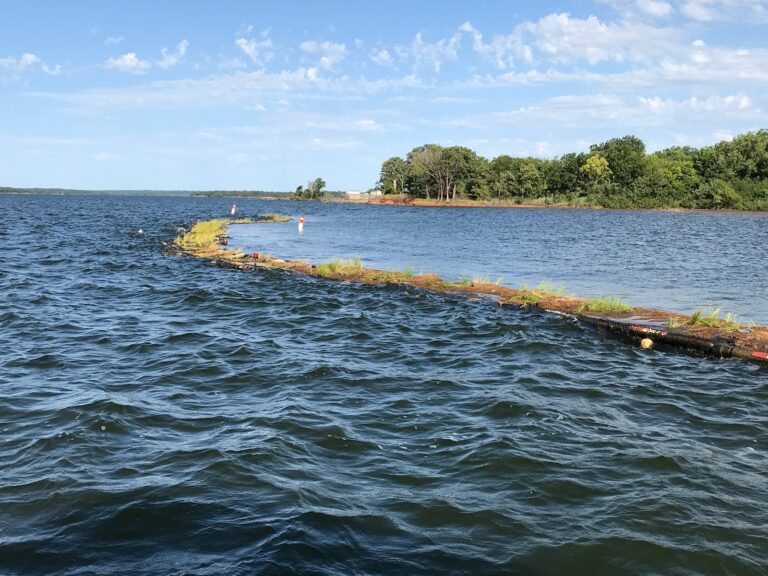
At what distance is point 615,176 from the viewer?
135250 millimetres

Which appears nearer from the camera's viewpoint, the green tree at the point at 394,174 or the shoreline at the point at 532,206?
the shoreline at the point at 532,206

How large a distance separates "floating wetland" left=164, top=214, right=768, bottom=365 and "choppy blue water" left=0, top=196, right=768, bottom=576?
810 mm

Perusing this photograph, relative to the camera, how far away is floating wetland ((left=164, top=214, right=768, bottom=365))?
15.1m

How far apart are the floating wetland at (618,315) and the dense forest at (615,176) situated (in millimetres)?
111853

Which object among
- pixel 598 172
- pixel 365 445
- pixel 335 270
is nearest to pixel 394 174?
pixel 598 172

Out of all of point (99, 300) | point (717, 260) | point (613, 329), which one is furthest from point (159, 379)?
point (717, 260)

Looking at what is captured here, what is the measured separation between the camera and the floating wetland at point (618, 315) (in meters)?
15.1

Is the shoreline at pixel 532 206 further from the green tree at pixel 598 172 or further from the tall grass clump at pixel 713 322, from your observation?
the tall grass clump at pixel 713 322

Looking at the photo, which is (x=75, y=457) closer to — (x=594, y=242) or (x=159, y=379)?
(x=159, y=379)

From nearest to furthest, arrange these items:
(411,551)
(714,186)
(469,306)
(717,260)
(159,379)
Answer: (411,551), (159,379), (469,306), (717,260), (714,186)

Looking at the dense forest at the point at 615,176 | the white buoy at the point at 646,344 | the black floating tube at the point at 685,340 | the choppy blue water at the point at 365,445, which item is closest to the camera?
the choppy blue water at the point at 365,445

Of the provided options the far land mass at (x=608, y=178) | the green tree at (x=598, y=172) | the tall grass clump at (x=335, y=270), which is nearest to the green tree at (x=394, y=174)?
the far land mass at (x=608, y=178)

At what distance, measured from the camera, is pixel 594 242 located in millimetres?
50438

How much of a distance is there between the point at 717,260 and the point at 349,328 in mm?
29488
